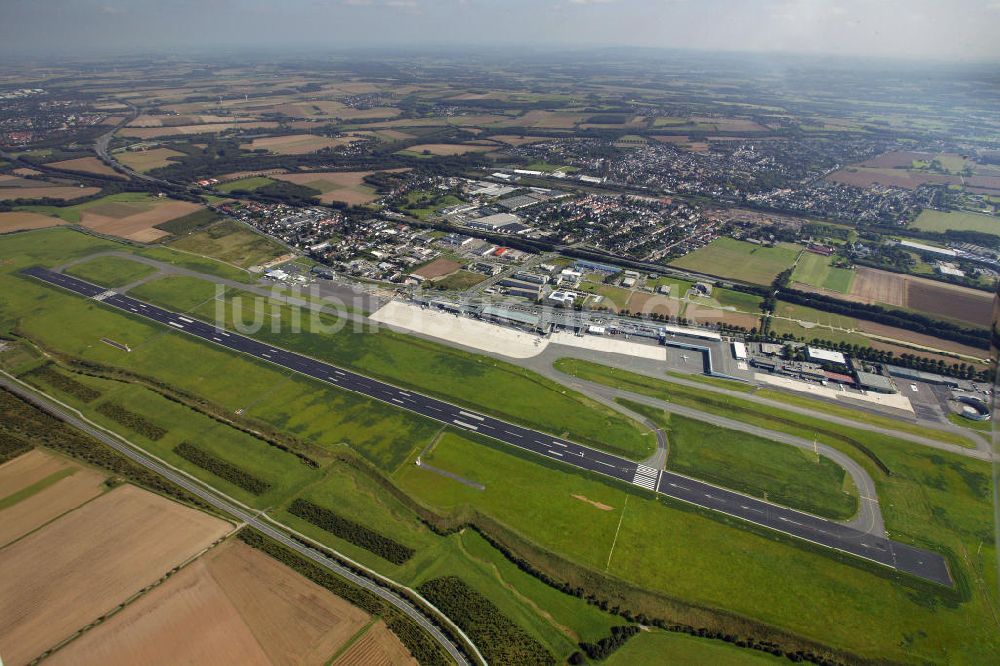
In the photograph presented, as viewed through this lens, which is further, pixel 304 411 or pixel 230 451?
pixel 304 411

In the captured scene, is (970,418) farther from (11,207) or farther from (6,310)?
(11,207)

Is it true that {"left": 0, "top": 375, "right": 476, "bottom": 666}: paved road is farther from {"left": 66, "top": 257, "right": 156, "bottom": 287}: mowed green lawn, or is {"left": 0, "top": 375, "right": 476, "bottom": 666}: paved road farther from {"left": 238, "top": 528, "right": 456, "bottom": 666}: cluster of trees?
{"left": 66, "top": 257, "right": 156, "bottom": 287}: mowed green lawn

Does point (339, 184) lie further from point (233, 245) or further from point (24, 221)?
point (24, 221)

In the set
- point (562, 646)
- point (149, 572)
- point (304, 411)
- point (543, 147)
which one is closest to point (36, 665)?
point (149, 572)

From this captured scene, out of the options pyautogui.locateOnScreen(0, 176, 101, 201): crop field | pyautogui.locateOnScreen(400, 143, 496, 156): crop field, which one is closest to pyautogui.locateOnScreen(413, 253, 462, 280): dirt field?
pyautogui.locateOnScreen(400, 143, 496, 156): crop field

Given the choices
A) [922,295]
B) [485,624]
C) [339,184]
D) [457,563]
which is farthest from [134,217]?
[922,295]

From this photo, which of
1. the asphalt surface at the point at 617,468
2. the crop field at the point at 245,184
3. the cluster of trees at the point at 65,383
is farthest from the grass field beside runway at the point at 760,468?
the crop field at the point at 245,184
